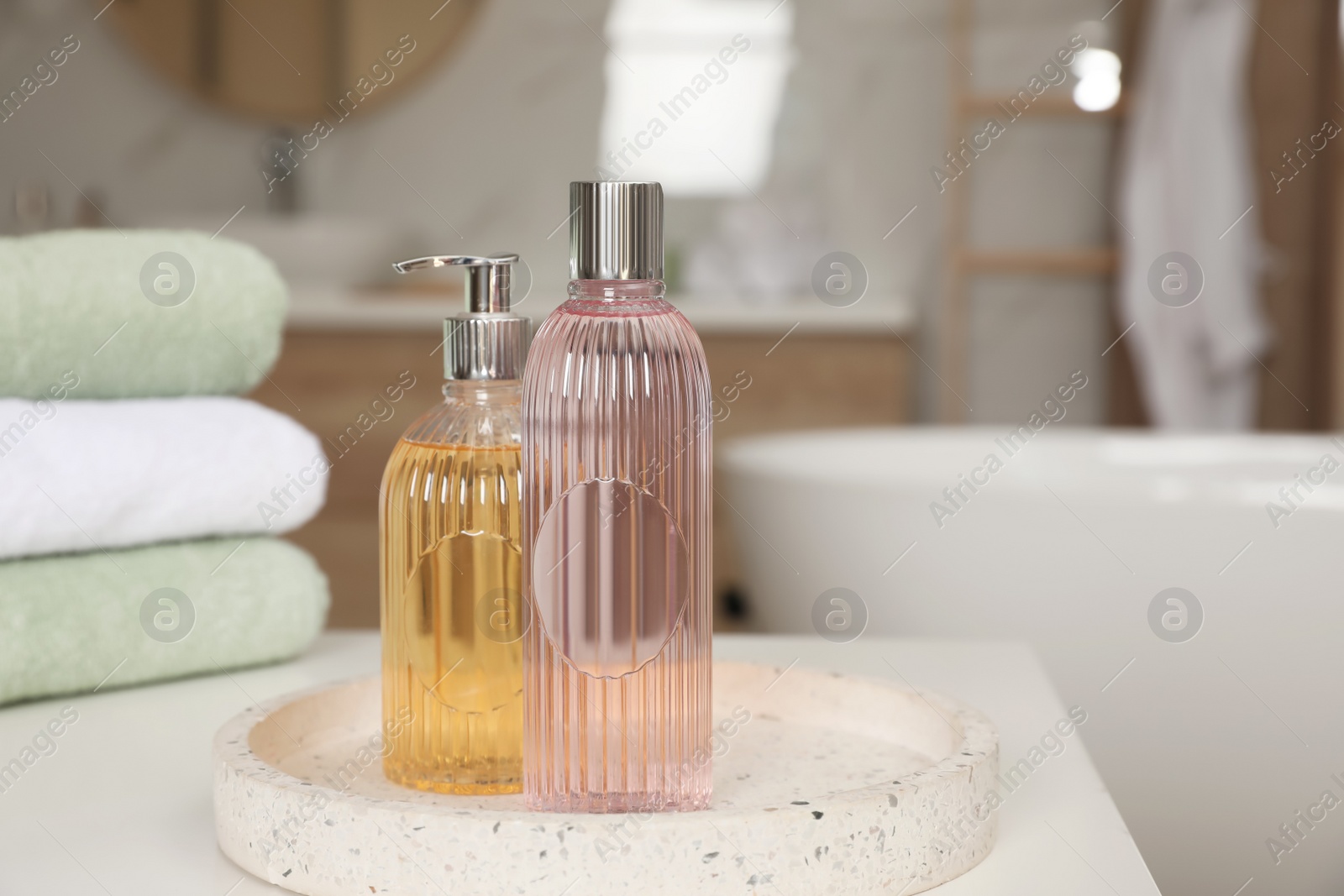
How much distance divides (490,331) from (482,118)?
2462mm

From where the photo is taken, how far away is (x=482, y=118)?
2.78 metres

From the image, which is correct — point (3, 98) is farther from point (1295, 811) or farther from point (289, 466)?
point (1295, 811)

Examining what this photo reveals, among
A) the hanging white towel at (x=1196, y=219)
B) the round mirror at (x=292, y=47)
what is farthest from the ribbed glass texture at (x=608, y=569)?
the round mirror at (x=292, y=47)

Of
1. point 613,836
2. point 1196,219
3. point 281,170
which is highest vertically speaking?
point 281,170

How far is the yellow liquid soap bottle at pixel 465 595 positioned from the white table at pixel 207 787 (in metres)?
0.08

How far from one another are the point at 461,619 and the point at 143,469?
0.24 metres

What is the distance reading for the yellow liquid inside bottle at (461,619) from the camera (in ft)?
1.49

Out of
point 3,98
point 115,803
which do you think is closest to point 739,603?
point 115,803

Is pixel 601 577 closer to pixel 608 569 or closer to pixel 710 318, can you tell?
pixel 608 569

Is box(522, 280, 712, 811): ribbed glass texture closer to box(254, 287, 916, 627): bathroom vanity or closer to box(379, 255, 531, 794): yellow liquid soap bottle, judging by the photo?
box(379, 255, 531, 794): yellow liquid soap bottle

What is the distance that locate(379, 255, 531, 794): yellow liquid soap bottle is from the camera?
1.48 feet

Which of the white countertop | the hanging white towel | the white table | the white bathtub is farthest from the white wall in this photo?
the white table

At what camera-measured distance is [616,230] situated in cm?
40

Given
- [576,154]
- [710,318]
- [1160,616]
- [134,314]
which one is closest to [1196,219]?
[710,318]
